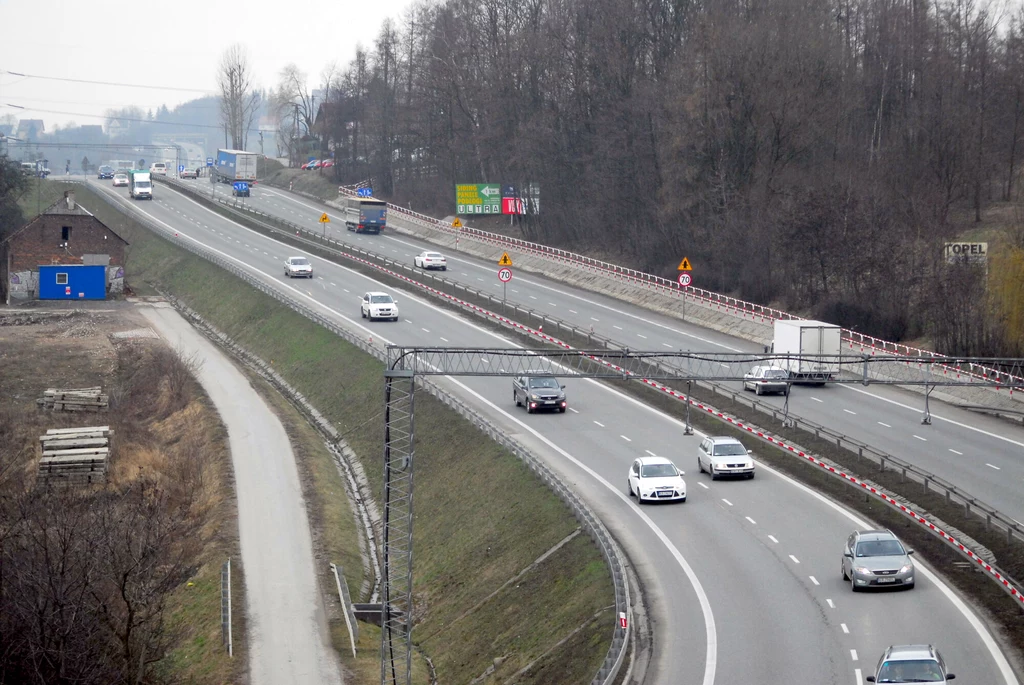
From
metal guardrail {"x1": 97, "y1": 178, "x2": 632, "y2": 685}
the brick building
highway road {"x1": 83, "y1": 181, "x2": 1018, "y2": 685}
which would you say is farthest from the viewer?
the brick building

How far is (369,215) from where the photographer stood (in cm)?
10062

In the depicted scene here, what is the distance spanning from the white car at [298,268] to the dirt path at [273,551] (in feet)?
70.7

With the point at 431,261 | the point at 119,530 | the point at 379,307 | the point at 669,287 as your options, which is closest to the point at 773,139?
the point at 669,287

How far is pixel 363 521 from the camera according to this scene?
134 ft

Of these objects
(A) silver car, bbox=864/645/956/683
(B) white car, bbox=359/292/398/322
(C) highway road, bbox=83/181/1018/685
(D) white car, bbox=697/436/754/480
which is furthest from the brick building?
(A) silver car, bbox=864/645/956/683

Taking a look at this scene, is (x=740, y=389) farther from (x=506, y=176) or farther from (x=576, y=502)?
(x=506, y=176)

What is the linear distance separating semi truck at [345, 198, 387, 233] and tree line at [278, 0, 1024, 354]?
7.16m

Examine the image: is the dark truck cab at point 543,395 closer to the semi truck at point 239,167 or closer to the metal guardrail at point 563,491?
the metal guardrail at point 563,491

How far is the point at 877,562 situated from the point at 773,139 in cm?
4986

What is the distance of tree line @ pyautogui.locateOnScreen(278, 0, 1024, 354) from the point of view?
60875mm

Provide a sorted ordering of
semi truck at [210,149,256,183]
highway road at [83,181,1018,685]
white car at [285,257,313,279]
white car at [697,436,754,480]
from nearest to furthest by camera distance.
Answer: highway road at [83,181,1018,685] < white car at [697,436,754,480] < white car at [285,257,313,279] < semi truck at [210,149,256,183]

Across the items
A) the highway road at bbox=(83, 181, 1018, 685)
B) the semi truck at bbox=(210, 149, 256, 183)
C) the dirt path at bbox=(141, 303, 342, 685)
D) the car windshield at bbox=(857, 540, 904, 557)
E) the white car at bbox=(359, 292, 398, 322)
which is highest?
the semi truck at bbox=(210, 149, 256, 183)

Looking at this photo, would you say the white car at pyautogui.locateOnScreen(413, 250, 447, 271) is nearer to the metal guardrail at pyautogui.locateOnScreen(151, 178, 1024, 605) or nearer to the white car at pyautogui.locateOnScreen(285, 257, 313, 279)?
the white car at pyautogui.locateOnScreen(285, 257, 313, 279)

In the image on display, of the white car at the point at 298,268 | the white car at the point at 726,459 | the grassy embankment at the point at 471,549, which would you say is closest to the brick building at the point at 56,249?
the white car at the point at 298,268
